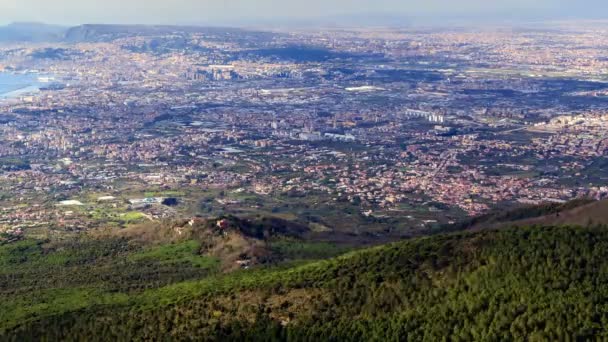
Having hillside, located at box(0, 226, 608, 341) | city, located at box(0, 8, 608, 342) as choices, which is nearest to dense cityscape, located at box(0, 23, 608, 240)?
city, located at box(0, 8, 608, 342)

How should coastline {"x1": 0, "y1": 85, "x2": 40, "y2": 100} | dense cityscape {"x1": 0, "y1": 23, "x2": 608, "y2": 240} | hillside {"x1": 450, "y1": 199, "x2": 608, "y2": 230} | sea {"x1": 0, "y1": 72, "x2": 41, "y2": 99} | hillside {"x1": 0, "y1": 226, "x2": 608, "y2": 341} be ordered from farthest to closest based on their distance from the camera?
1. sea {"x1": 0, "y1": 72, "x2": 41, "y2": 99}
2. coastline {"x1": 0, "y1": 85, "x2": 40, "y2": 100}
3. dense cityscape {"x1": 0, "y1": 23, "x2": 608, "y2": 240}
4. hillside {"x1": 450, "y1": 199, "x2": 608, "y2": 230}
5. hillside {"x1": 0, "y1": 226, "x2": 608, "y2": 341}

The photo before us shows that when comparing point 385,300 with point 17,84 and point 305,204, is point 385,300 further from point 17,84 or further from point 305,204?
point 17,84

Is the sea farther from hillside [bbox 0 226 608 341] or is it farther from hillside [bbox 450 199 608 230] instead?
hillside [bbox 0 226 608 341]

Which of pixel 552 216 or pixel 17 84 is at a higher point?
pixel 552 216

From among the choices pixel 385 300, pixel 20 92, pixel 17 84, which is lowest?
pixel 17 84

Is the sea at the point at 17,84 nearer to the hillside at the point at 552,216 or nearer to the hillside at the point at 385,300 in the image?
the hillside at the point at 552,216

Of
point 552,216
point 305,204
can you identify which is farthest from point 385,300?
point 305,204
